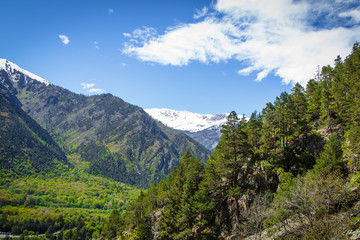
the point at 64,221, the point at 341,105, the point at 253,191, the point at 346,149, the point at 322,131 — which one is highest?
the point at 341,105

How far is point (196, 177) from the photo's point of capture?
52031 mm

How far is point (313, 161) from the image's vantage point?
45.2 m

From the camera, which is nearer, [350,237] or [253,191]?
[350,237]

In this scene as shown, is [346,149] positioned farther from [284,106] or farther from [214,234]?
[214,234]

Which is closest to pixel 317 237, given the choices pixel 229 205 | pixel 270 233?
pixel 270 233

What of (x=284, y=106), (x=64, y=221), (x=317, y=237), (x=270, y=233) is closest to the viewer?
(x=317, y=237)

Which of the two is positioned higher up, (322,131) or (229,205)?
(322,131)

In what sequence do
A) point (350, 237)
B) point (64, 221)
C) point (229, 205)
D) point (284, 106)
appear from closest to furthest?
point (350, 237), point (229, 205), point (284, 106), point (64, 221)

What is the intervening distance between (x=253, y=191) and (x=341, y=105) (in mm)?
32333

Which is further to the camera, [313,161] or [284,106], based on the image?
[284,106]

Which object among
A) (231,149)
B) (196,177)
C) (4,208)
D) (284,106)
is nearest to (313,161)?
(284,106)

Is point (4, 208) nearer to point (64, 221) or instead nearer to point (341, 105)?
point (64, 221)

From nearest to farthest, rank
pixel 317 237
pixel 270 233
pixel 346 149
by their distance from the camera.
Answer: pixel 317 237
pixel 270 233
pixel 346 149

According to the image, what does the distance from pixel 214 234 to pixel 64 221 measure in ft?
610
